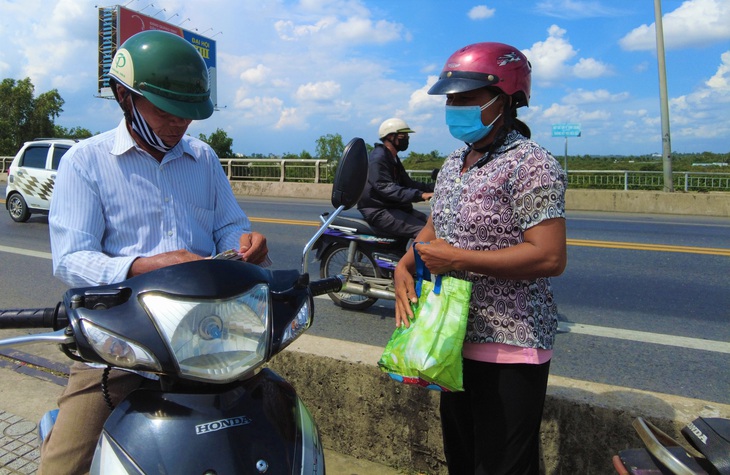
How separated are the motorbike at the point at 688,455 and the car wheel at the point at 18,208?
46.1 ft

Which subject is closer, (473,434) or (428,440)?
(473,434)

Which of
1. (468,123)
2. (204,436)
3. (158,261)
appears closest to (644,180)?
(468,123)

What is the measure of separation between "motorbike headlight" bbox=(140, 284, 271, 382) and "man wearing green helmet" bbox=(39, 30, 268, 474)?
33 cm

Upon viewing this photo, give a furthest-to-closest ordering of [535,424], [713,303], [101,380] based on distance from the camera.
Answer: [713,303]
[535,424]
[101,380]

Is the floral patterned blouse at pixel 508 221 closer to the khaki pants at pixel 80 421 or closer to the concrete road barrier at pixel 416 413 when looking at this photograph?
the concrete road barrier at pixel 416 413

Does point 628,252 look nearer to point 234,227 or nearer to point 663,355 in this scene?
point 663,355

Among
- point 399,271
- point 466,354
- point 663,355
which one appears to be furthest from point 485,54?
point 663,355

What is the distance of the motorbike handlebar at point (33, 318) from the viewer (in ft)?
4.83

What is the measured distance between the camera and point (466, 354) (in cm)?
212

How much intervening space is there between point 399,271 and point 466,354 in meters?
0.45

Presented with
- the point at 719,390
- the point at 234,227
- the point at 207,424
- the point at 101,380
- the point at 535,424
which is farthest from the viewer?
the point at 719,390

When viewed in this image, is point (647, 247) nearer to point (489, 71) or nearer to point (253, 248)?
point (489, 71)

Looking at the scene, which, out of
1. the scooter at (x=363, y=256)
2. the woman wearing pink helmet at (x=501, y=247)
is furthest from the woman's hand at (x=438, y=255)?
the scooter at (x=363, y=256)

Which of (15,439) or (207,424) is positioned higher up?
(207,424)
